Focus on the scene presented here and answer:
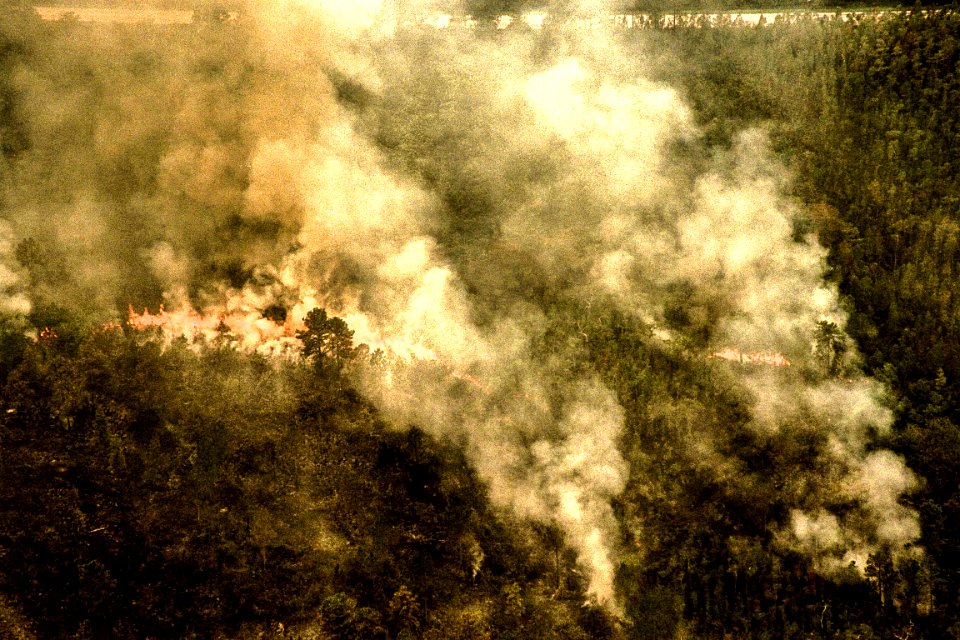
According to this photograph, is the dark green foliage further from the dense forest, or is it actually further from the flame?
the flame

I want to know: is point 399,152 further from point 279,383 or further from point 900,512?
point 900,512

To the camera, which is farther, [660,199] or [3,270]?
[660,199]

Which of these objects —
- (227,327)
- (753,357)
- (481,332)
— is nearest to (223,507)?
(227,327)

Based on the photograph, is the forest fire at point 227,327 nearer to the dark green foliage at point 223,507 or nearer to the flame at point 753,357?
the dark green foliage at point 223,507

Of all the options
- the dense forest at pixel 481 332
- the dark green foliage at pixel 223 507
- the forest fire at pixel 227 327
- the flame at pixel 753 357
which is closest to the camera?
the dark green foliage at pixel 223 507

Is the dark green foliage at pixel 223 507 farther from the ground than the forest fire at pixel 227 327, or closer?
closer

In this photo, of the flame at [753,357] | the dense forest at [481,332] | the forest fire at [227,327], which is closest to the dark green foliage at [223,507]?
the dense forest at [481,332]

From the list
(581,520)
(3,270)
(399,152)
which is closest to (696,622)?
(581,520)
